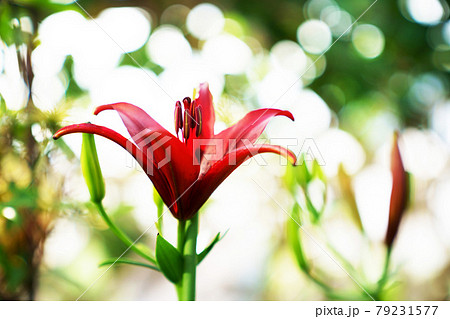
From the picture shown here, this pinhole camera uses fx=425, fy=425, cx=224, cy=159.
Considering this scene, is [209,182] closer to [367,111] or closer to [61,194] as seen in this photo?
[61,194]

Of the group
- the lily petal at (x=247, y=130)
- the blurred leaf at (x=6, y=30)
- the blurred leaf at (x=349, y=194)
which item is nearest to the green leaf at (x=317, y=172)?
the blurred leaf at (x=349, y=194)

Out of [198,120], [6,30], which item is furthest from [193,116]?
[6,30]

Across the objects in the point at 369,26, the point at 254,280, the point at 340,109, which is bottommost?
the point at 254,280

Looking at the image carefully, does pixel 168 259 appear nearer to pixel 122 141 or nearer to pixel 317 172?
pixel 122 141

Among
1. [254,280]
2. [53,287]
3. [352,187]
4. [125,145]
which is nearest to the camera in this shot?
[125,145]

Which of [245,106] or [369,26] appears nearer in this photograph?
[245,106]

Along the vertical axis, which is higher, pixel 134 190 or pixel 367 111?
pixel 367 111

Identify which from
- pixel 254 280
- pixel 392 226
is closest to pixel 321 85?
pixel 254 280

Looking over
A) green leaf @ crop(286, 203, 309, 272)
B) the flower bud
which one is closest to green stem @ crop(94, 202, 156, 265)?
the flower bud

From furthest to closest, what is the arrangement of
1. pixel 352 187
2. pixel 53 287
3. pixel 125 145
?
pixel 53 287, pixel 352 187, pixel 125 145
